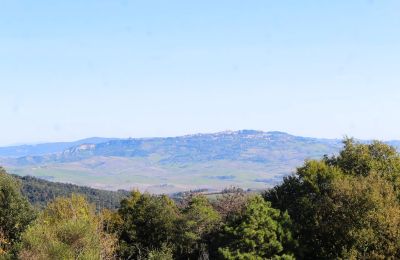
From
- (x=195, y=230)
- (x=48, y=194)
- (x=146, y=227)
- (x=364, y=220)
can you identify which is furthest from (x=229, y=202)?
(x=48, y=194)

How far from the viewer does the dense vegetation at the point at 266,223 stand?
3656 centimetres

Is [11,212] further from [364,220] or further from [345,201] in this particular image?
[364,220]

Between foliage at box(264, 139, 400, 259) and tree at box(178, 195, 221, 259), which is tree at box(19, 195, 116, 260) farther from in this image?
tree at box(178, 195, 221, 259)

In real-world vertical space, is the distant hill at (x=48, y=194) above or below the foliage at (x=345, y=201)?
below

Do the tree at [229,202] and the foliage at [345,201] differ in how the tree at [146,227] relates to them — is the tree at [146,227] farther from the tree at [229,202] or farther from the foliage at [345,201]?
the foliage at [345,201]

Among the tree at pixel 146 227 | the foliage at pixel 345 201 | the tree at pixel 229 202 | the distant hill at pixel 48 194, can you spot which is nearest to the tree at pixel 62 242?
the foliage at pixel 345 201

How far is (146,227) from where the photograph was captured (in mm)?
59531

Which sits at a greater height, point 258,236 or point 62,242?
point 62,242

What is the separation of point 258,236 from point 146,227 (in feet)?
76.8

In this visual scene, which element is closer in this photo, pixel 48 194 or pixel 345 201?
pixel 345 201

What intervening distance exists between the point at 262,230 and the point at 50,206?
3351cm

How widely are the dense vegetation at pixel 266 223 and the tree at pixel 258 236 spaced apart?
0.26 ft

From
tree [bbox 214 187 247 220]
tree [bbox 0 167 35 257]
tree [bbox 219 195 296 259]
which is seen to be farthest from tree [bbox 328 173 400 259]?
tree [bbox 0 167 35 257]

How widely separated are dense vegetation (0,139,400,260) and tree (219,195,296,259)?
Answer: 8 centimetres
